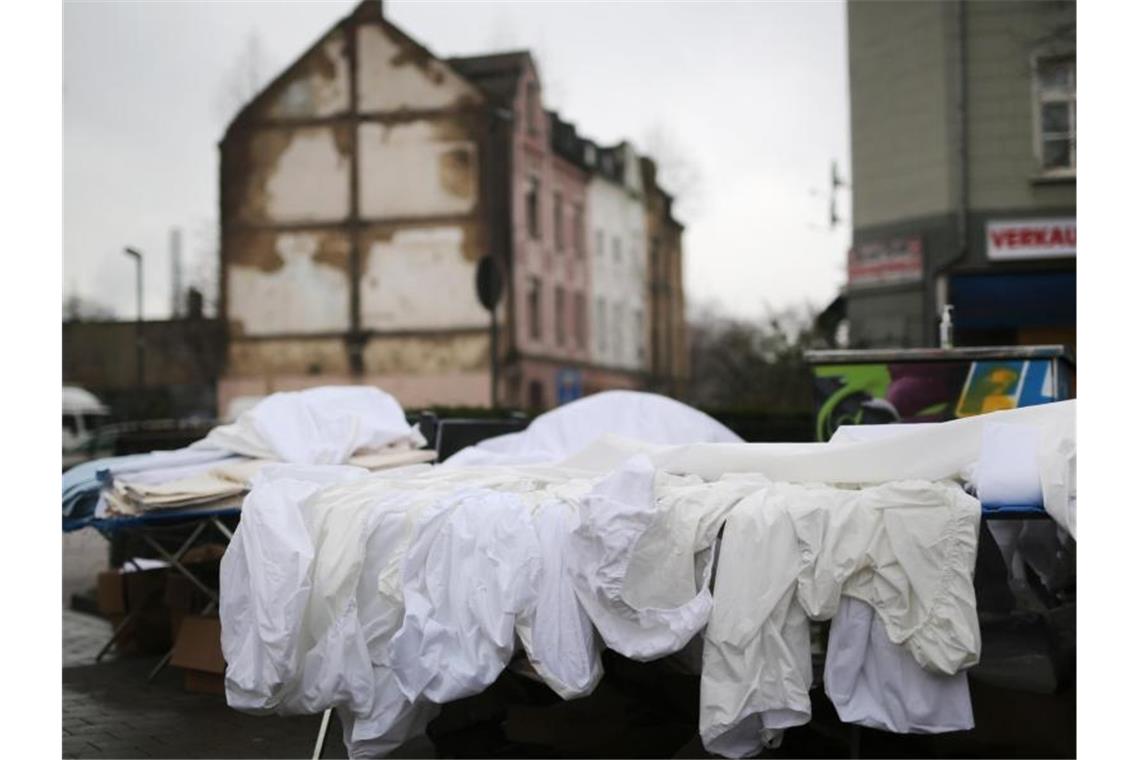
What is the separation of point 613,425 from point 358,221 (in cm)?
2191

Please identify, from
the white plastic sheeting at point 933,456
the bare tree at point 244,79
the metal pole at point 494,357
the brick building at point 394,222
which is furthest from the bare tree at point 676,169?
the white plastic sheeting at point 933,456

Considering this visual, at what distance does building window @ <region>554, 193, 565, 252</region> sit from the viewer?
31766mm

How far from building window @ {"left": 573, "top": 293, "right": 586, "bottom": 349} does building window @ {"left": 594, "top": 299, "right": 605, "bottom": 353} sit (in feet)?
1.62

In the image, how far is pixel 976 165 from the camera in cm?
1919

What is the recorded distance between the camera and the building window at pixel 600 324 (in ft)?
107

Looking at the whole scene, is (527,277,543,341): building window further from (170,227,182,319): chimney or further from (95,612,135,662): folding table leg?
(95,612,135,662): folding table leg

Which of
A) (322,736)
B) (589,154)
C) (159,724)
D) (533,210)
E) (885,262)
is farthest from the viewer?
(589,154)

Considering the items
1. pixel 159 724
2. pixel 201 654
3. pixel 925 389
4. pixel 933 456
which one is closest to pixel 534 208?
pixel 925 389

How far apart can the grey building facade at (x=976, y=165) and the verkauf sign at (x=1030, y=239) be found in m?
0.01

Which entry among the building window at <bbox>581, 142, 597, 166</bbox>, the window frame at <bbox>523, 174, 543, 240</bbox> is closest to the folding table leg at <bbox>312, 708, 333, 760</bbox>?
the window frame at <bbox>523, 174, 543, 240</bbox>

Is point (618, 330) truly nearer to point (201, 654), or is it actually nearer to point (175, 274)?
point (175, 274)
